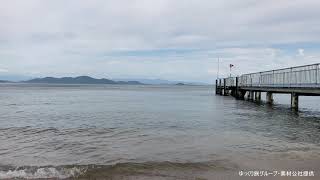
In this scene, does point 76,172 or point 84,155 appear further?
point 84,155

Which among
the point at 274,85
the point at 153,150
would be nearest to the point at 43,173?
the point at 153,150

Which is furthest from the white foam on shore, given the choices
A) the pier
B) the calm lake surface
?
the pier

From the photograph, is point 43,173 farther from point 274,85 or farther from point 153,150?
point 274,85

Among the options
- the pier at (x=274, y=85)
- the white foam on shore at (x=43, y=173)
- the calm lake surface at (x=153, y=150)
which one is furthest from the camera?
the pier at (x=274, y=85)

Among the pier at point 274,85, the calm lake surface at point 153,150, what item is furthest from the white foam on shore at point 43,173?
the pier at point 274,85

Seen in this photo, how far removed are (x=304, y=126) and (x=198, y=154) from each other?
11.7m

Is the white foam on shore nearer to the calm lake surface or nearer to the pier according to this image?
the calm lake surface

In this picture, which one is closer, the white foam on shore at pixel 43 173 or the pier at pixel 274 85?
the white foam on shore at pixel 43 173

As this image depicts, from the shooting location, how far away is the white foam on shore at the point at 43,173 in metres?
11.3

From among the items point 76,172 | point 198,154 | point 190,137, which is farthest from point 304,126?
point 76,172

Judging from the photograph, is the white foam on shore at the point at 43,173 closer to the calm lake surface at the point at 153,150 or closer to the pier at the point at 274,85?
the calm lake surface at the point at 153,150

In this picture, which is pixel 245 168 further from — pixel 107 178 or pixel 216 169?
pixel 107 178

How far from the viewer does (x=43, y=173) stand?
11633mm

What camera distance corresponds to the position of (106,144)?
55.8ft
